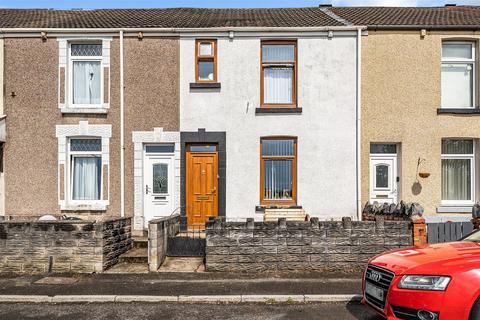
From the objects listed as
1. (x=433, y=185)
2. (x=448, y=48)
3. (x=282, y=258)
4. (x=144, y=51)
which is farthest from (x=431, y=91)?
(x=144, y=51)

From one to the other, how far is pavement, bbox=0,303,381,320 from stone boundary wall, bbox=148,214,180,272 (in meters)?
1.64

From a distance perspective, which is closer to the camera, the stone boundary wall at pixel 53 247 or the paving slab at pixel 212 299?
the paving slab at pixel 212 299

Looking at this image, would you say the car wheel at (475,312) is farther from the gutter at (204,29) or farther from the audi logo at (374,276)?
the gutter at (204,29)

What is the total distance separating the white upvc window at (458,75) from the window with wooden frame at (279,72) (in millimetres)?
4302

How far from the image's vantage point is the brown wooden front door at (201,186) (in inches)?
421

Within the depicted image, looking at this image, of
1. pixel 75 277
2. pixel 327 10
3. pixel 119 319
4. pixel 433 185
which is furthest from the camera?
pixel 327 10

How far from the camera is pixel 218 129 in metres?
10.7

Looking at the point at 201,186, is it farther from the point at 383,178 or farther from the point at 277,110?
the point at 383,178

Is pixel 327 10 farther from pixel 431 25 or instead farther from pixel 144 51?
pixel 144 51

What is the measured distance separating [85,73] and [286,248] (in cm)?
761

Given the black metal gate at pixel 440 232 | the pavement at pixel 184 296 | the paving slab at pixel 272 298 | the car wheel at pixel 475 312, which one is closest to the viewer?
the car wheel at pixel 475 312

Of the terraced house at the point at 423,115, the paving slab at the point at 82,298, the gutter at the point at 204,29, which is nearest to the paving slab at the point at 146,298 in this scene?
the paving slab at the point at 82,298

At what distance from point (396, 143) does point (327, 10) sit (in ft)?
19.2

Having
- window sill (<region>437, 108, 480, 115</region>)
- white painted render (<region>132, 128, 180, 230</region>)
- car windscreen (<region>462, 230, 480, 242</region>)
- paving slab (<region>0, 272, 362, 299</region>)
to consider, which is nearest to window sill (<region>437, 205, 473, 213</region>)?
window sill (<region>437, 108, 480, 115</region>)
